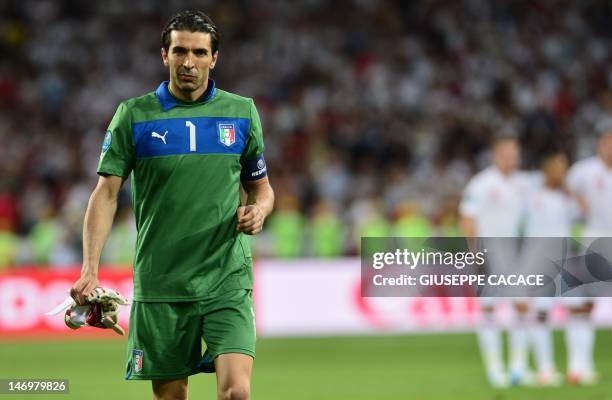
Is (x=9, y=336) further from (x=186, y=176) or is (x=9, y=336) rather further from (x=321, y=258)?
(x=186, y=176)

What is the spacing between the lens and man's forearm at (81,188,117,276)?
5.10 m

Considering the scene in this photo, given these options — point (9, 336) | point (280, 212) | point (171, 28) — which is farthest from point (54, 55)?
point (171, 28)

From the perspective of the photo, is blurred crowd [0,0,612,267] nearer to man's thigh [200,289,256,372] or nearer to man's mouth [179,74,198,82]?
man's thigh [200,289,256,372]

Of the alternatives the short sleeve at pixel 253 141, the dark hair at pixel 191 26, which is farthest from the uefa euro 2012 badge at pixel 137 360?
the dark hair at pixel 191 26

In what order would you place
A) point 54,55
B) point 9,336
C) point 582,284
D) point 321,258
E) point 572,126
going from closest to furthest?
1. point 582,284
2. point 9,336
3. point 321,258
4. point 572,126
5. point 54,55

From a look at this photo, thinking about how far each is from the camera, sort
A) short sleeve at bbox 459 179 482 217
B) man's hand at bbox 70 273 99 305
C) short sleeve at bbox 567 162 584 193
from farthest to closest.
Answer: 1. short sleeve at bbox 567 162 584 193
2. short sleeve at bbox 459 179 482 217
3. man's hand at bbox 70 273 99 305

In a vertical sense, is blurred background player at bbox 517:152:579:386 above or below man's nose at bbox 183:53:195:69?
below

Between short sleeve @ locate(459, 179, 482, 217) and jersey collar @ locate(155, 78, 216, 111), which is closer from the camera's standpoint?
jersey collar @ locate(155, 78, 216, 111)

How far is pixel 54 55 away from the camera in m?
21.6

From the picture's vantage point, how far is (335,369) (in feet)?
38.7

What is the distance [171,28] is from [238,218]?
0.92 meters

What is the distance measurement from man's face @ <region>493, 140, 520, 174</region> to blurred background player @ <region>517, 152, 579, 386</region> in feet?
1.36

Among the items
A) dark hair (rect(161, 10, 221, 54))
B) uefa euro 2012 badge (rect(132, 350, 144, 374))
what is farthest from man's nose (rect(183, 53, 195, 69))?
uefa euro 2012 badge (rect(132, 350, 144, 374))

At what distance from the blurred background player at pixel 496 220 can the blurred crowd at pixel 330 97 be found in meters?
6.14
